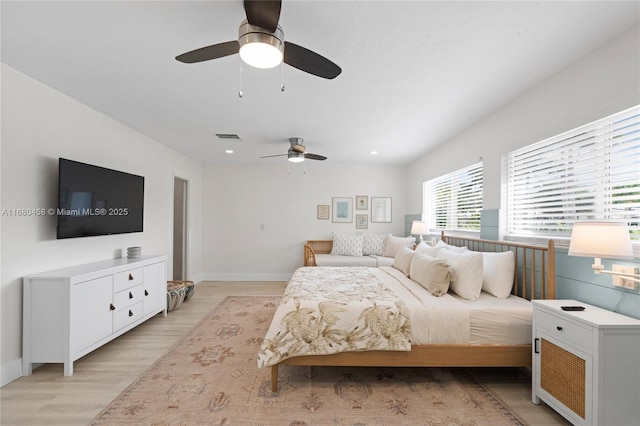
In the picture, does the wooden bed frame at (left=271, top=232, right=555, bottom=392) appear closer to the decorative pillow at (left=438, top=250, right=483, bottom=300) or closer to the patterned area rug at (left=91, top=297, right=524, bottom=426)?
the patterned area rug at (left=91, top=297, right=524, bottom=426)

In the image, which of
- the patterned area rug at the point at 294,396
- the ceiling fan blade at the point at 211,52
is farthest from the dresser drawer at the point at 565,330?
the ceiling fan blade at the point at 211,52

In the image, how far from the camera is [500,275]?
8.52 feet

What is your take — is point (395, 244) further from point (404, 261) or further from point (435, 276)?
point (435, 276)

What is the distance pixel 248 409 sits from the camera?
6.53 feet

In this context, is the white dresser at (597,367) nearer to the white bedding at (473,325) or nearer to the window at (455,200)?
the white bedding at (473,325)

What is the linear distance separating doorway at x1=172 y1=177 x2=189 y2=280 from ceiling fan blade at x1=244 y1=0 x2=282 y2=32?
477cm

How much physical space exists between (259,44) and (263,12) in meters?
0.17

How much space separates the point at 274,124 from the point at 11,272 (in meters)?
2.80

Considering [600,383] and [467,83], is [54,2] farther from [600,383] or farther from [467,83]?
[600,383]

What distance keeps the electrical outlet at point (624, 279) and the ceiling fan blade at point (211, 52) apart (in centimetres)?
269

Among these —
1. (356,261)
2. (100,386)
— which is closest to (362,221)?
(356,261)

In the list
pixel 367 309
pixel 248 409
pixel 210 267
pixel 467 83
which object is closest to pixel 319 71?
pixel 467 83

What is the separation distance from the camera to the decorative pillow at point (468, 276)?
8.27 ft

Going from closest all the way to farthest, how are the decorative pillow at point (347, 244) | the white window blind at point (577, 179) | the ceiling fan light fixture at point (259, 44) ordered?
the ceiling fan light fixture at point (259, 44) < the white window blind at point (577, 179) < the decorative pillow at point (347, 244)
